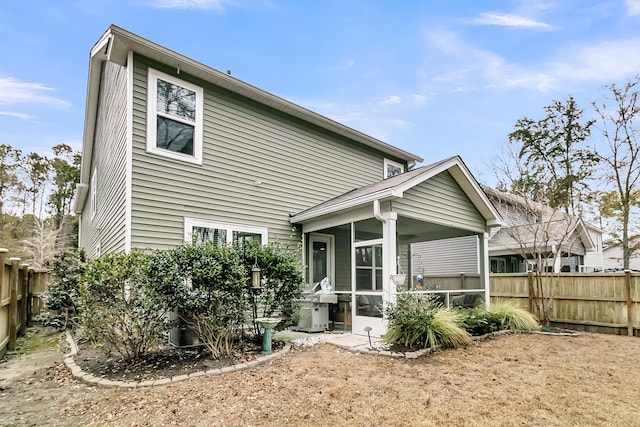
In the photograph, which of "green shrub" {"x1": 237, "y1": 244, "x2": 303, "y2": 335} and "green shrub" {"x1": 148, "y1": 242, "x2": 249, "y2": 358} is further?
"green shrub" {"x1": 237, "y1": 244, "x2": 303, "y2": 335}

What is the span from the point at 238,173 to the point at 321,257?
331 centimetres

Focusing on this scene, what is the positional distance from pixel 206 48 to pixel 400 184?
365 inches

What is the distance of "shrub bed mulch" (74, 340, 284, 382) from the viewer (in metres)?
4.91

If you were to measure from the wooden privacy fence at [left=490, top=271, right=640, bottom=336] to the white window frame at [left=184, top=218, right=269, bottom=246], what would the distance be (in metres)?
7.24

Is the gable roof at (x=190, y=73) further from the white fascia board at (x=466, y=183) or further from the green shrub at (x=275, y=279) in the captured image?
the green shrub at (x=275, y=279)

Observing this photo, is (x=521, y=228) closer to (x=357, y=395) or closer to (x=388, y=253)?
(x=388, y=253)

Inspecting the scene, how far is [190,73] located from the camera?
25.4 feet

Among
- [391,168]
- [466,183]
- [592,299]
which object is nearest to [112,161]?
[391,168]

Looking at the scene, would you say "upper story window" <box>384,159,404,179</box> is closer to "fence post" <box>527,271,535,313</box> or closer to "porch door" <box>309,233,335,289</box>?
"porch door" <box>309,233,335,289</box>

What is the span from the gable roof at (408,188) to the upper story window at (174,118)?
283 centimetres

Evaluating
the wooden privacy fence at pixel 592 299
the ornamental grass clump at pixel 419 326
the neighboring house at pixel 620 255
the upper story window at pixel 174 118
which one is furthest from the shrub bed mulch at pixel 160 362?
the neighboring house at pixel 620 255

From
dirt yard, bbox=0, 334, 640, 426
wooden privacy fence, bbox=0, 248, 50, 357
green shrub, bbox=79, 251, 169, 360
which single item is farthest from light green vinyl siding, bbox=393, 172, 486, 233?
wooden privacy fence, bbox=0, 248, 50, 357

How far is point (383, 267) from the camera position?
7.38m

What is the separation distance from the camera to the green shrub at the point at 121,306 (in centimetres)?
505
